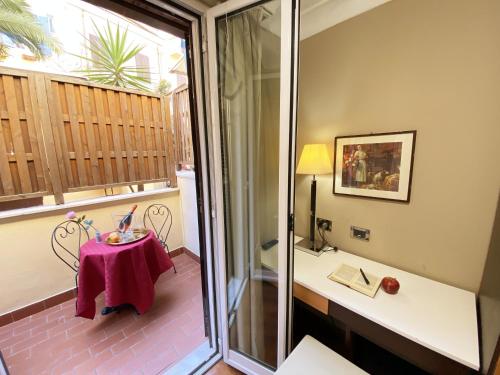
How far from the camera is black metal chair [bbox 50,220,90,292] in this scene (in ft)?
7.02

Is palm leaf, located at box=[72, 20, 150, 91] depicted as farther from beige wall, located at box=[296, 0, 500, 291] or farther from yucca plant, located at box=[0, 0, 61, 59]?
beige wall, located at box=[296, 0, 500, 291]

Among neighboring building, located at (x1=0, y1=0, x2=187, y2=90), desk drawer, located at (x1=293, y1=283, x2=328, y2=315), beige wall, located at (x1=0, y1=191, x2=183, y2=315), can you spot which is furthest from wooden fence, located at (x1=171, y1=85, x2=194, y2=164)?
desk drawer, located at (x1=293, y1=283, x2=328, y2=315)

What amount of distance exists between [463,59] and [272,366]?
2091mm

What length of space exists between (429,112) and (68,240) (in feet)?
10.6

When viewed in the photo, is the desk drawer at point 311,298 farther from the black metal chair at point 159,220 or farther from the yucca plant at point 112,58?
the yucca plant at point 112,58

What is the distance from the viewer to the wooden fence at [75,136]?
74.5 inches

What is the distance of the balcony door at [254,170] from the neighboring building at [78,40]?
1.22 meters

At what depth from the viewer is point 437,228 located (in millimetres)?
1322

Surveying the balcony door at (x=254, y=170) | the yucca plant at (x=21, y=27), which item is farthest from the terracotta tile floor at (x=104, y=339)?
the yucca plant at (x=21, y=27)

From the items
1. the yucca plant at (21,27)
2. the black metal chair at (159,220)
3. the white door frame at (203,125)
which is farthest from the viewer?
the black metal chair at (159,220)

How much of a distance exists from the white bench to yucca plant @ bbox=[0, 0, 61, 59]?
3.56 meters

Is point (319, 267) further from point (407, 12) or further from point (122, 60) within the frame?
point (122, 60)

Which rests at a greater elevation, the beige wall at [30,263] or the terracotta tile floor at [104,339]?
the beige wall at [30,263]

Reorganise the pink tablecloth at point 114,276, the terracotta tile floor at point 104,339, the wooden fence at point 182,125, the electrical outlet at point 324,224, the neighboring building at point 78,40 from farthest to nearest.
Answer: the wooden fence at point 182,125, the neighboring building at point 78,40, the electrical outlet at point 324,224, the pink tablecloth at point 114,276, the terracotta tile floor at point 104,339
